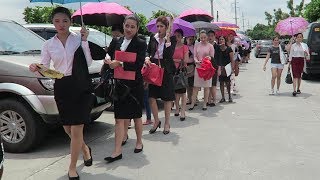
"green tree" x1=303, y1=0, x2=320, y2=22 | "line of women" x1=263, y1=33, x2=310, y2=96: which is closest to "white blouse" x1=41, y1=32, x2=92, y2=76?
"line of women" x1=263, y1=33, x2=310, y2=96

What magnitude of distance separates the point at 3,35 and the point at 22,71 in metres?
1.15

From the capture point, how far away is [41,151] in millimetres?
5684

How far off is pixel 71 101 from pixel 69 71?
0.32 m

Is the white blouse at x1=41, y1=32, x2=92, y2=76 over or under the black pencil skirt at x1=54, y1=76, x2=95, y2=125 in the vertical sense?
over

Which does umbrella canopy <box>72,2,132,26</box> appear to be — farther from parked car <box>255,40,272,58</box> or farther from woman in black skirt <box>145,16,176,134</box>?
parked car <box>255,40,272,58</box>

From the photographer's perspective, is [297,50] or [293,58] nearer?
[297,50]

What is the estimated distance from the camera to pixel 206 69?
8.55m

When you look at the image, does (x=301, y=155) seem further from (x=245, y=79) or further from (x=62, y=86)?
(x=245, y=79)

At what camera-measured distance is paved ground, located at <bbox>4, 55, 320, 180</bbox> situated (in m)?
4.79

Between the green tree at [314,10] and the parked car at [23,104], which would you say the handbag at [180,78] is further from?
the green tree at [314,10]

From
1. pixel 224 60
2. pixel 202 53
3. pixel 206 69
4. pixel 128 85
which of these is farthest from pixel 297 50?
pixel 128 85

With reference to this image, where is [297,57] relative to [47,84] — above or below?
below

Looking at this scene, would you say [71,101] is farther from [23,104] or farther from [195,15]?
[195,15]

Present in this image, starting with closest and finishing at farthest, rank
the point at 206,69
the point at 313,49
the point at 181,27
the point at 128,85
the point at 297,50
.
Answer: the point at 128,85 → the point at 181,27 → the point at 206,69 → the point at 297,50 → the point at 313,49
